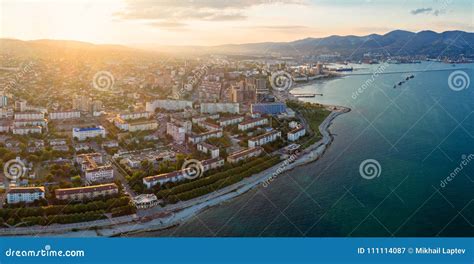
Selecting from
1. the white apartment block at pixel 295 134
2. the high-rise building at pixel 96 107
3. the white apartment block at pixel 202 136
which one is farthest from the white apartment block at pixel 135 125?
the white apartment block at pixel 295 134

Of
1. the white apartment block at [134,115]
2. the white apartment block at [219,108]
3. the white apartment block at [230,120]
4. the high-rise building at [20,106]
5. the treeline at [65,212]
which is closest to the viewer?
the treeline at [65,212]

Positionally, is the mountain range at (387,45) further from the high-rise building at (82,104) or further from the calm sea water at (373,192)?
the high-rise building at (82,104)

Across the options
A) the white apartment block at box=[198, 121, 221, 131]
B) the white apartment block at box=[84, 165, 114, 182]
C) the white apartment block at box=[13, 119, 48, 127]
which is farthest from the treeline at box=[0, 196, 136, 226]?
the white apartment block at box=[13, 119, 48, 127]

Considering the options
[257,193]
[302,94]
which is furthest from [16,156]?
[302,94]

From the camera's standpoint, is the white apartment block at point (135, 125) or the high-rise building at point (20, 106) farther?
the high-rise building at point (20, 106)

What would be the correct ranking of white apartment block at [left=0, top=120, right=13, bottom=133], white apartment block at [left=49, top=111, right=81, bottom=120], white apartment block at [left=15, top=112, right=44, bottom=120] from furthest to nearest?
white apartment block at [left=49, top=111, right=81, bottom=120], white apartment block at [left=15, top=112, right=44, bottom=120], white apartment block at [left=0, top=120, right=13, bottom=133]

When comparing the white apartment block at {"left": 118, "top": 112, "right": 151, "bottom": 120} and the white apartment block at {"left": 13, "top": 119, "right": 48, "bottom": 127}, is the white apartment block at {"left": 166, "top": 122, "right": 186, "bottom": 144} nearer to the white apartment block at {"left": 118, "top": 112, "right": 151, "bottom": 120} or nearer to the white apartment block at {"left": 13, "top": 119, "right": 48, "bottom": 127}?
the white apartment block at {"left": 118, "top": 112, "right": 151, "bottom": 120}
